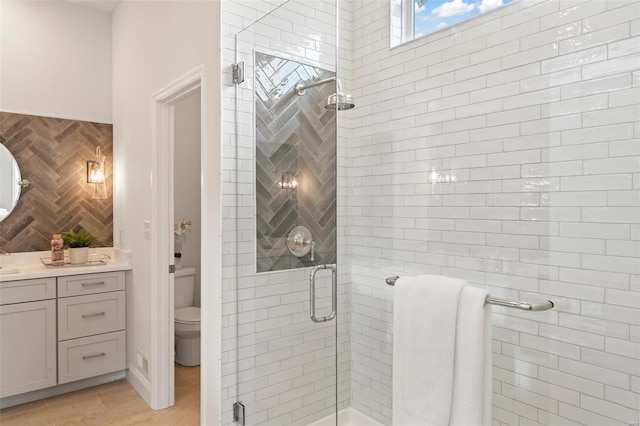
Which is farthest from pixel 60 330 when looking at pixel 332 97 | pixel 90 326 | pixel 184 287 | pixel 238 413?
pixel 332 97

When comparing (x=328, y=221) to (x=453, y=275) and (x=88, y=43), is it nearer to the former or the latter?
(x=453, y=275)

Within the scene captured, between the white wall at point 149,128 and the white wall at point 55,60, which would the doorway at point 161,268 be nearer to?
the white wall at point 149,128

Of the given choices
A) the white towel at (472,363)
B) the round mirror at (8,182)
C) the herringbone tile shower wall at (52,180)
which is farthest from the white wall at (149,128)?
the white towel at (472,363)

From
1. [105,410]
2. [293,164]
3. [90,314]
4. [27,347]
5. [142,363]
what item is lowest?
[105,410]

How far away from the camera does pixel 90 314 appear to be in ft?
10.2

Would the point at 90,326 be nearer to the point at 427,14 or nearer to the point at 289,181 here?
the point at 289,181

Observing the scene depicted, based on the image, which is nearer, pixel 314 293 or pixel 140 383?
pixel 314 293

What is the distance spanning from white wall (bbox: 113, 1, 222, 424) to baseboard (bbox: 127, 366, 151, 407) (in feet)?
0.18

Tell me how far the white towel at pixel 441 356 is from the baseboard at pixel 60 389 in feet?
8.48

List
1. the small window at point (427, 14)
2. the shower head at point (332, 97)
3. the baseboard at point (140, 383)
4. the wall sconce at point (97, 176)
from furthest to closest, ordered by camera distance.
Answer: the wall sconce at point (97, 176)
the baseboard at point (140, 383)
the small window at point (427, 14)
the shower head at point (332, 97)

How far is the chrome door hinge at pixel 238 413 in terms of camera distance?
211cm

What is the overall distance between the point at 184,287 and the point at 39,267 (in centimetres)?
115

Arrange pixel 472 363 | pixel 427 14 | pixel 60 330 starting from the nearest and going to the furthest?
pixel 472 363 < pixel 427 14 < pixel 60 330

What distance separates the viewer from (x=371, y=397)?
2408 mm
